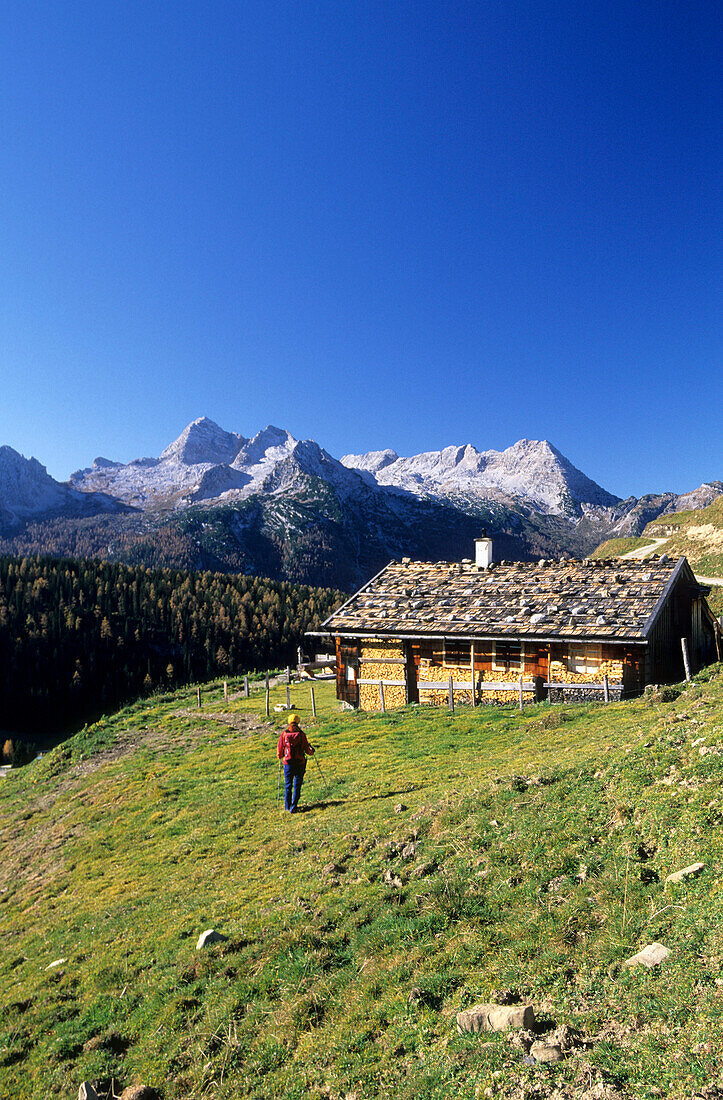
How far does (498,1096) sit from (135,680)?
457ft

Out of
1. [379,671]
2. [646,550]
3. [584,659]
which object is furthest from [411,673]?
[646,550]

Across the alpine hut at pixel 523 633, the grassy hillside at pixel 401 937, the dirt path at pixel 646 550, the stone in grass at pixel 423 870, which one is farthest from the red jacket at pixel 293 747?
the dirt path at pixel 646 550

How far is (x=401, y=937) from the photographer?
8.59m

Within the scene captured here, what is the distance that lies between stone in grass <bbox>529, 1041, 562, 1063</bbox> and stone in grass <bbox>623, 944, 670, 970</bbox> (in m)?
1.43

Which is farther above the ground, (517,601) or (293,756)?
(517,601)

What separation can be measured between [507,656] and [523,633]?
1816mm

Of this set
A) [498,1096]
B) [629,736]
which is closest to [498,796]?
[629,736]

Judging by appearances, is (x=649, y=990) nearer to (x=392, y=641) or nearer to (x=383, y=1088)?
(x=383, y=1088)

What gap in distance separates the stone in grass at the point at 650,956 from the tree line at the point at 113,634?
407ft

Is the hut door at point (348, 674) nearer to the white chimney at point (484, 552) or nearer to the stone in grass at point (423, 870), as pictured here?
the white chimney at point (484, 552)

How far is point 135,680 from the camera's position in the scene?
432 feet

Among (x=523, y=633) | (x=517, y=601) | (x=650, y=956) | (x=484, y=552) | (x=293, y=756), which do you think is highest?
(x=484, y=552)

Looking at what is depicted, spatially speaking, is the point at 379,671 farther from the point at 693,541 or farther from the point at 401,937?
the point at 693,541

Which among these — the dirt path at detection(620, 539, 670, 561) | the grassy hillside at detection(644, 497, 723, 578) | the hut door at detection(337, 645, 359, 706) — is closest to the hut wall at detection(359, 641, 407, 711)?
the hut door at detection(337, 645, 359, 706)
